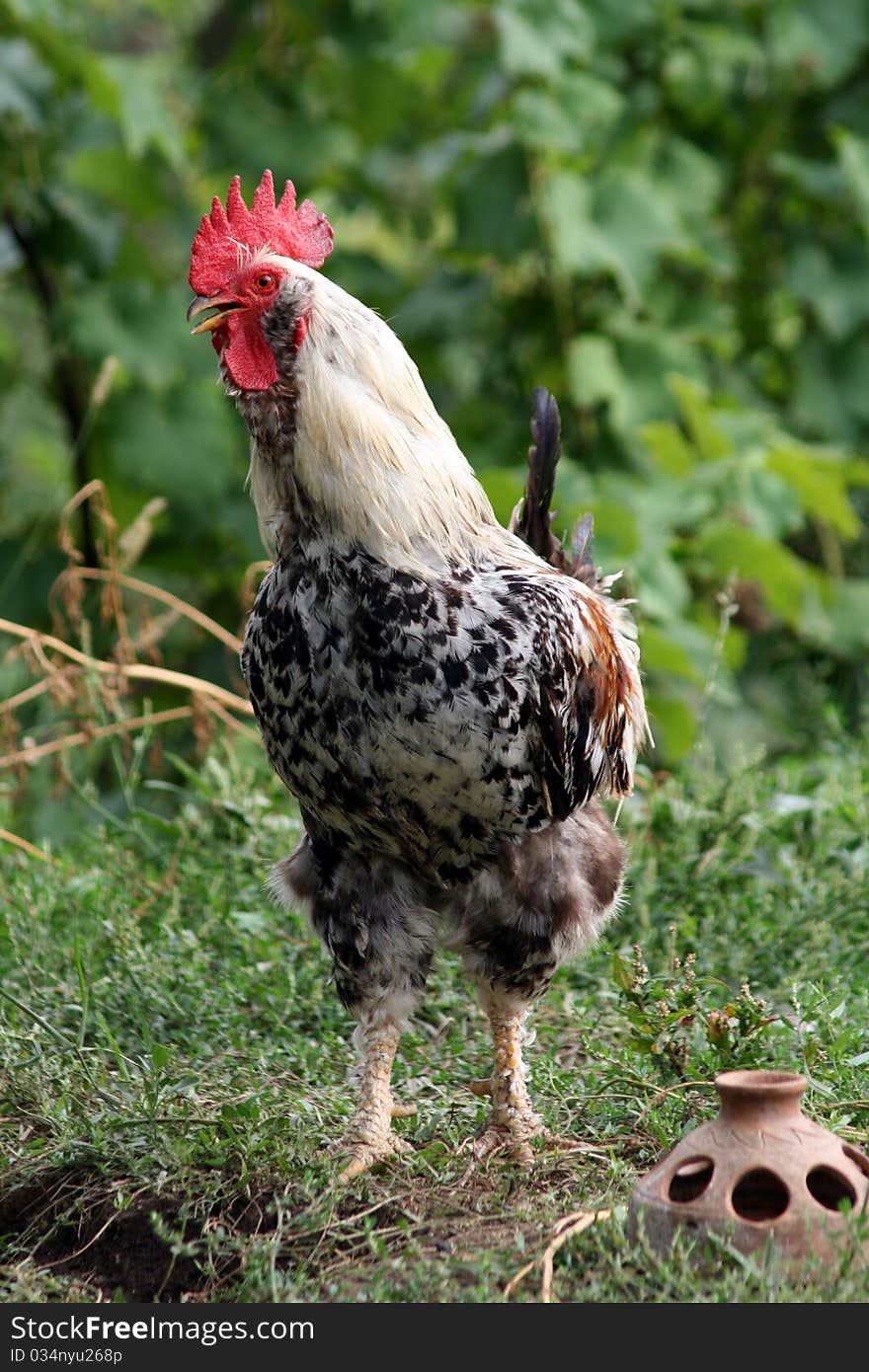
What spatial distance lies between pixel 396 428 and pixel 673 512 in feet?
8.38

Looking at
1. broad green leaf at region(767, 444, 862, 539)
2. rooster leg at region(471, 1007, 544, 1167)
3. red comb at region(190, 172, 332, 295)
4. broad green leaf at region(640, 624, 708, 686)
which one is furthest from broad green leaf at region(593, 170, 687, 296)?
rooster leg at region(471, 1007, 544, 1167)

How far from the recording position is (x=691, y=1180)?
2.53m

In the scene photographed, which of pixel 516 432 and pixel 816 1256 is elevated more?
pixel 516 432

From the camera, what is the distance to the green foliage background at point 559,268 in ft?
18.3

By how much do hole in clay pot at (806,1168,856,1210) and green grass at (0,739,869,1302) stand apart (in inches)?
6.3

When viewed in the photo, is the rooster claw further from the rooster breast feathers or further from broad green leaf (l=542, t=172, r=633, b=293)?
broad green leaf (l=542, t=172, r=633, b=293)

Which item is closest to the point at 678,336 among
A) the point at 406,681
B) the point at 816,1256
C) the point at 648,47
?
the point at 648,47

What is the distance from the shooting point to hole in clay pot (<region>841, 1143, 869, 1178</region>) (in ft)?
8.09

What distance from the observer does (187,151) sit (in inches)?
253

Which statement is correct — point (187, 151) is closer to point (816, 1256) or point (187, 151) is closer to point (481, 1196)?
point (481, 1196)

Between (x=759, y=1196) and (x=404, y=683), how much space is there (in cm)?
105

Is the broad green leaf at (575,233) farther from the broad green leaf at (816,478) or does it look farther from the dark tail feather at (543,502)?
the dark tail feather at (543,502)

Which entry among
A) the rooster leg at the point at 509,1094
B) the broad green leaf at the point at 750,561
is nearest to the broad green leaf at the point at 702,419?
the broad green leaf at the point at 750,561

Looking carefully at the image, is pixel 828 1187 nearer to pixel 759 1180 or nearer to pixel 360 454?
pixel 759 1180
